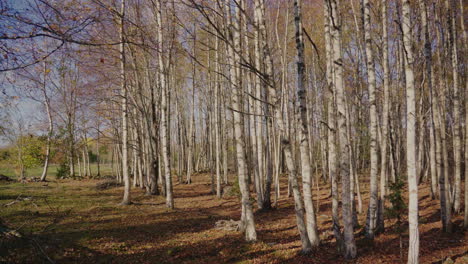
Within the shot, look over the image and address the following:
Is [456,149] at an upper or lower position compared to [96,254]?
upper

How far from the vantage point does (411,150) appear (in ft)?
15.5

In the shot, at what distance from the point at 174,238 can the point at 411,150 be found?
22.3 feet

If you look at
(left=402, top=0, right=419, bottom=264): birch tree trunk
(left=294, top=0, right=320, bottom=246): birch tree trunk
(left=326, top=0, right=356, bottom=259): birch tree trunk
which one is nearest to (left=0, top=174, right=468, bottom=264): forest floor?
(left=326, top=0, right=356, bottom=259): birch tree trunk

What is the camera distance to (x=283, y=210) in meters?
12.5

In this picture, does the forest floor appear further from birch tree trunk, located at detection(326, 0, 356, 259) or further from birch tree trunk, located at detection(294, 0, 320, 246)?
birch tree trunk, located at detection(294, 0, 320, 246)

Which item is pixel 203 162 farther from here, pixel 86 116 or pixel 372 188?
pixel 372 188

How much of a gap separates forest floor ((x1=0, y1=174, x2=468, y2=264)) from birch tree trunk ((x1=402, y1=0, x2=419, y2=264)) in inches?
53.7

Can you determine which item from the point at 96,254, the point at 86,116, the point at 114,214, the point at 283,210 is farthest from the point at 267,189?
the point at 86,116

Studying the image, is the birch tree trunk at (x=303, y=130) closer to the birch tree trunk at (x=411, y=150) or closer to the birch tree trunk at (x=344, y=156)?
the birch tree trunk at (x=344, y=156)

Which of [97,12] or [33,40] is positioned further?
[97,12]

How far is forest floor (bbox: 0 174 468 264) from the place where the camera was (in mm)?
5867

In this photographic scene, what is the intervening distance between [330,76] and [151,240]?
699 centimetres

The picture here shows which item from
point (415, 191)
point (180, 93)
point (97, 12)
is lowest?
point (415, 191)

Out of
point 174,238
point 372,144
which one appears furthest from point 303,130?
point 174,238
